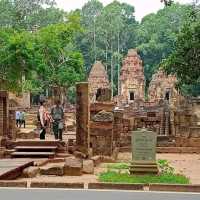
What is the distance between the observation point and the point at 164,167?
1780cm

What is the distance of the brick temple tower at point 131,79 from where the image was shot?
220 ft

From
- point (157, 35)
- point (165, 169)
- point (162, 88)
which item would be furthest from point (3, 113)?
point (157, 35)

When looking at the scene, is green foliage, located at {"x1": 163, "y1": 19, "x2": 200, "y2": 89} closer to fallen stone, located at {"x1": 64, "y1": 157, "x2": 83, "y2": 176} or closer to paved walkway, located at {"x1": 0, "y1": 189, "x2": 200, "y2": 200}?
fallen stone, located at {"x1": 64, "y1": 157, "x2": 83, "y2": 176}

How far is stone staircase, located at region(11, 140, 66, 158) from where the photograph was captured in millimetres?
20025

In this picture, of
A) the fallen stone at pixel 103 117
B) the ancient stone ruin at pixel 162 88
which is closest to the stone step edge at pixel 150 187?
the fallen stone at pixel 103 117

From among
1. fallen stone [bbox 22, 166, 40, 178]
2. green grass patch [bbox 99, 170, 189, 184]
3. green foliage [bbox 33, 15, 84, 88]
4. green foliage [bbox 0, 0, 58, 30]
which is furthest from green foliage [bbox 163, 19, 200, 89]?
green foliage [bbox 0, 0, 58, 30]

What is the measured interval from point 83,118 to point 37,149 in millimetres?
1801

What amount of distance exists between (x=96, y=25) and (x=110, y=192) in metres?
80.6

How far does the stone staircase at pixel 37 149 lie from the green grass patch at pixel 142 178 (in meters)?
4.89

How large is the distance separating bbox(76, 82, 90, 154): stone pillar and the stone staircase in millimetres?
764

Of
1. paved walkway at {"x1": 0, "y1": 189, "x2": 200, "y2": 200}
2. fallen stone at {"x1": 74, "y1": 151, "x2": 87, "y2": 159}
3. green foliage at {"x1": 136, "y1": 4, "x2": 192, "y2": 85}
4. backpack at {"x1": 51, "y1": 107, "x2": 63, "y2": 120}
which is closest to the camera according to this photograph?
paved walkway at {"x1": 0, "y1": 189, "x2": 200, "y2": 200}

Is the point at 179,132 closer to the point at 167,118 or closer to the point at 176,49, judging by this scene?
the point at 167,118

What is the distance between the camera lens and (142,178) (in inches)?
593

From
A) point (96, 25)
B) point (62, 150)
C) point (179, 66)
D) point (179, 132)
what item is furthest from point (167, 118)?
point (96, 25)
